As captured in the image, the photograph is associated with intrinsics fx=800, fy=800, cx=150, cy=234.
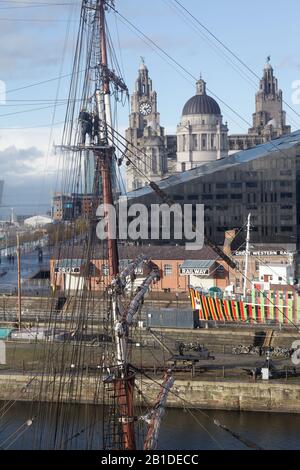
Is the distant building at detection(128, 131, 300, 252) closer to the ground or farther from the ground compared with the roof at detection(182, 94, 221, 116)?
closer to the ground

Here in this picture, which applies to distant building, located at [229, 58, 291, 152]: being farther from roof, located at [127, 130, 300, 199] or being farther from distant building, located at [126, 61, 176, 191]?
roof, located at [127, 130, 300, 199]

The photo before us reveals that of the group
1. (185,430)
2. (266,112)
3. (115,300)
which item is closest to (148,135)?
(266,112)

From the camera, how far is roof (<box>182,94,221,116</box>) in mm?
63625

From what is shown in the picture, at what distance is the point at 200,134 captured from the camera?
6366 cm

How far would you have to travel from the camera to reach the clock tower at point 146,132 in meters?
61.2

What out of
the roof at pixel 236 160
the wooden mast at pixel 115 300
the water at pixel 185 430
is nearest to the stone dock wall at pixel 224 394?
the water at pixel 185 430

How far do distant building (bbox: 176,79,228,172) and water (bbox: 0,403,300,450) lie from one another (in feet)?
165

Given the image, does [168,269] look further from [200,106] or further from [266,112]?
[266,112]

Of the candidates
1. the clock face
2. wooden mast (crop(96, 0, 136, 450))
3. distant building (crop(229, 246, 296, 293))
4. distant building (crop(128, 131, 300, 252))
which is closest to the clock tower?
the clock face

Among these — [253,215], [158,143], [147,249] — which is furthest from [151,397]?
[158,143]

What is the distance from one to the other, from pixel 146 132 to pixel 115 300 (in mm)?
57059

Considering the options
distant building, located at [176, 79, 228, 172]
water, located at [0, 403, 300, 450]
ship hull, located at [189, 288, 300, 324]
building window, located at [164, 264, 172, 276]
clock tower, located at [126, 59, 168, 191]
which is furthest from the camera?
distant building, located at [176, 79, 228, 172]

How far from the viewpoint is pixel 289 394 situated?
14094mm
